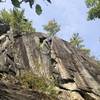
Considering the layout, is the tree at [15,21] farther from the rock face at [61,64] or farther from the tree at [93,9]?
the rock face at [61,64]

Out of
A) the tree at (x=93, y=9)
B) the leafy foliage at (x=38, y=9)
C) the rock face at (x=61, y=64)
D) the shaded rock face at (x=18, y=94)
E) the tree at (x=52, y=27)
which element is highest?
the tree at (x=52, y=27)

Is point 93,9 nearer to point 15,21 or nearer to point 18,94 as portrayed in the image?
point 15,21

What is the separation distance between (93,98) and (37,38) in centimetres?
530

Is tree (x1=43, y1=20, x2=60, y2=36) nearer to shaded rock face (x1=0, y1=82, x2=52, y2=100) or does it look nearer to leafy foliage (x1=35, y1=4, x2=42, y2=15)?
shaded rock face (x1=0, y1=82, x2=52, y2=100)

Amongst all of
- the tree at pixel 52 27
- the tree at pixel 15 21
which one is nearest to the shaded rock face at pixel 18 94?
the tree at pixel 15 21

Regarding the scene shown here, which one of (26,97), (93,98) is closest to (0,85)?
(26,97)

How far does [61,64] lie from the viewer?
16.8 metres

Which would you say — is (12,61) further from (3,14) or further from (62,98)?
(3,14)

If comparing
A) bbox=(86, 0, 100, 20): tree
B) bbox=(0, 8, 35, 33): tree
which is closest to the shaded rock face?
bbox=(86, 0, 100, 20): tree

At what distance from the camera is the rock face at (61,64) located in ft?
50.0

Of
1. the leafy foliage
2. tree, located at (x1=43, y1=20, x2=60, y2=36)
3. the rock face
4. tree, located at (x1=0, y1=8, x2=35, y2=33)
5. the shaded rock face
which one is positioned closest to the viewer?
the leafy foliage

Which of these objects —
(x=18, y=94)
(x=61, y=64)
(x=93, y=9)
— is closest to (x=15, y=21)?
(x=93, y=9)

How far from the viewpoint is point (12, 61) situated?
55.3ft

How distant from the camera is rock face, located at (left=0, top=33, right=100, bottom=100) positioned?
15234 millimetres
